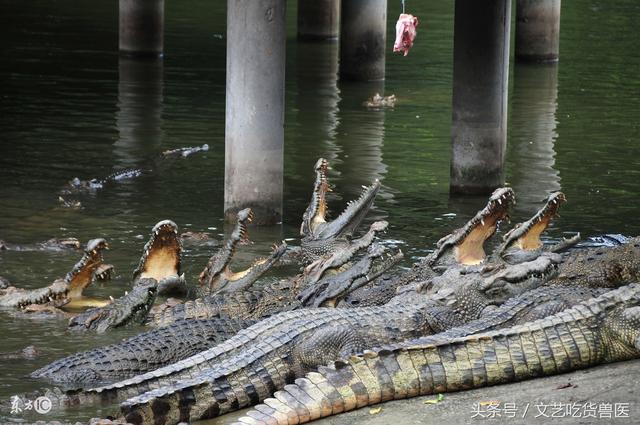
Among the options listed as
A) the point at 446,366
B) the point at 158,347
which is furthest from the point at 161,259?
the point at 446,366

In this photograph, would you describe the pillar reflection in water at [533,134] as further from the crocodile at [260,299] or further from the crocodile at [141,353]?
the crocodile at [141,353]

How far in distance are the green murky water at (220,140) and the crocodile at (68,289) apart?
0.27 m

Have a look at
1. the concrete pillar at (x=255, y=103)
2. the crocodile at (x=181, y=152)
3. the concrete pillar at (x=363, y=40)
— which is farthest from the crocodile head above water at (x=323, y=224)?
the concrete pillar at (x=363, y=40)

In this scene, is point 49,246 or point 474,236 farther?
point 49,246

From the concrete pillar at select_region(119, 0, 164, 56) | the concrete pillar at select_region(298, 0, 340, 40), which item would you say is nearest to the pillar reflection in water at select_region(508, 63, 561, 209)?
the concrete pillar at select_region(298, 0, 340, 40)

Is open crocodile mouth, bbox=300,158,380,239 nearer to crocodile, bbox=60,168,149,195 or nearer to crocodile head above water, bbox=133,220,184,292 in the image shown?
crocodile head above water, bbox=133,220,184,292

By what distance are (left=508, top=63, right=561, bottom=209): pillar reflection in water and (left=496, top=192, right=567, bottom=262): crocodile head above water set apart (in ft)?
12.4

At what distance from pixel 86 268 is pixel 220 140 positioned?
7.83 metres

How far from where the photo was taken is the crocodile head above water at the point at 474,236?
9508mm

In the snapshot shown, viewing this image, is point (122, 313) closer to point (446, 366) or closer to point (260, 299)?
point (260, 299)

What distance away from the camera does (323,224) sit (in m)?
11.5

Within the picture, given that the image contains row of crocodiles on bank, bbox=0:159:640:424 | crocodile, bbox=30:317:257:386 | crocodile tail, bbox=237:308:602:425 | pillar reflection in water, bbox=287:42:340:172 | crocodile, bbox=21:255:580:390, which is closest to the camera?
crocodile tail, bbox=237:308:602:425

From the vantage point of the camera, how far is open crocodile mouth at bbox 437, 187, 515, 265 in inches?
374

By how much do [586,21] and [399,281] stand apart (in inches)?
963
